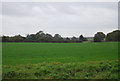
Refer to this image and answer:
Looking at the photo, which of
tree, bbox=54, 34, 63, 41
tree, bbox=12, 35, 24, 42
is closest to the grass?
tree, bbox=12, 35, 24, 42

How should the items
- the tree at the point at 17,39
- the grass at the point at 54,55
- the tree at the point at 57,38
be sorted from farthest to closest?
the tree at the point at 57,38
the tree at the point at 17,39
the grass at the point at 54,55

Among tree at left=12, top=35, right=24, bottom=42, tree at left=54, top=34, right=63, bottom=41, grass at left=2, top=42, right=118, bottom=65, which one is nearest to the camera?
grass at left=2, top=42, right=118, bottom=65

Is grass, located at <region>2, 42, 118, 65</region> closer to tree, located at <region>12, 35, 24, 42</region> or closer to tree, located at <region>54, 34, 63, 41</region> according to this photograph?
tree, located at <region>12, 35, 24, 42</region>

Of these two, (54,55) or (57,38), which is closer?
(54,55)

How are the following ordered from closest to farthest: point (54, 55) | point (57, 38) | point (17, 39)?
point (54, 55), point (17, 39), point (57, 38)

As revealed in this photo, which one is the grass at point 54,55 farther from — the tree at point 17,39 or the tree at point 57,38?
the tree at point 57,38

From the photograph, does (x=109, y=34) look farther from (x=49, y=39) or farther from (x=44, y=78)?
(x=44, y=78)

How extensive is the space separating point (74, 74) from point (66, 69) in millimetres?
812

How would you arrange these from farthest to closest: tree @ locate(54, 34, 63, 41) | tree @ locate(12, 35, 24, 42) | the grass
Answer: tree @ locate(54, 34, 63, 41)
tree @ locate(12, 35, 24, 42)
the grass

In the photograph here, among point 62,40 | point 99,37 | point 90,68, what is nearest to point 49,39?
point 62,40

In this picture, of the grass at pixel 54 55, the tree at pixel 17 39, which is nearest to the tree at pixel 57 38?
the tree at pixel 17 39

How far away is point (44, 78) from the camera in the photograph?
7277mm

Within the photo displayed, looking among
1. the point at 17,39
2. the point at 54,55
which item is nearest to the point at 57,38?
the point at 17,39

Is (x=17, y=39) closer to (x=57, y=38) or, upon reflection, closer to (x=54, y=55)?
(x=57, y=38)
